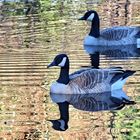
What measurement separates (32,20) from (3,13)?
3002 mm

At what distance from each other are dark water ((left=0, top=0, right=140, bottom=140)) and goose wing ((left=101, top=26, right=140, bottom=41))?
2.86 ft

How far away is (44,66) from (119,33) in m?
5.88

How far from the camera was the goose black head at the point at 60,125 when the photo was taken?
1251 cm

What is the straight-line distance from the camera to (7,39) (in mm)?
22797

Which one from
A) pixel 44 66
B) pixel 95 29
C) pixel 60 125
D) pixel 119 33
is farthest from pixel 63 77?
pixel 95 29

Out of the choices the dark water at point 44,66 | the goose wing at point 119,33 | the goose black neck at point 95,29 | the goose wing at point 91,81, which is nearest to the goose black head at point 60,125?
the dark water at point 44,66

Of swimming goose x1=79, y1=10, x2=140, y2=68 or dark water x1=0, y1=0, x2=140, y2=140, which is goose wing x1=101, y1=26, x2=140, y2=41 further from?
dark water x1=0, y1=0, x2=140, y2=140

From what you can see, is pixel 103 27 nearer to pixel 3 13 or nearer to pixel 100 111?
pixel 3 13

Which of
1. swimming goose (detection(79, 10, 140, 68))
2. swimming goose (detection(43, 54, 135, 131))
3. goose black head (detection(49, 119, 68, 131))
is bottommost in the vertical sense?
swimming goose (detection(79, 10, 140, 68))

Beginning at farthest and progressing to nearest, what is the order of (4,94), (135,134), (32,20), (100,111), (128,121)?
(32,20), (4,94), (100,111), (128,121), (135,134)

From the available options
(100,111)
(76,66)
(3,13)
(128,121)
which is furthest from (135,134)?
(3,13)

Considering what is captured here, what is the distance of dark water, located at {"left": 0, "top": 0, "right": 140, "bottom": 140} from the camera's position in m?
12.2

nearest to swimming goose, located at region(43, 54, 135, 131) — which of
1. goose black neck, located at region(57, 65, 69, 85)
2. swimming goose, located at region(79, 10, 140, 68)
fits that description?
goose black neck, located at region(57, 65, 69, 85)

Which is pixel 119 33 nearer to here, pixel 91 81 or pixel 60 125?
pixel 91 81
